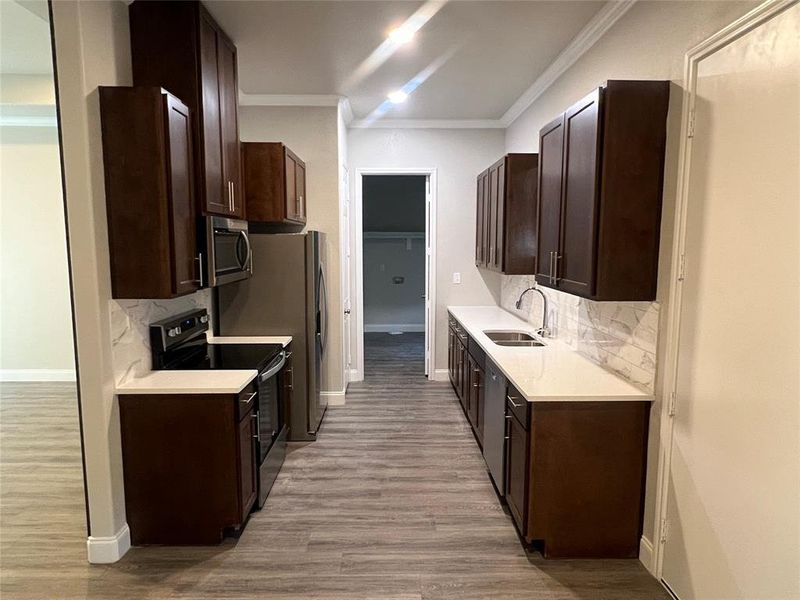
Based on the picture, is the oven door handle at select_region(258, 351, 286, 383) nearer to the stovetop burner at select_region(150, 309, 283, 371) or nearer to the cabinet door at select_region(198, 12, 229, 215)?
the stovetop burner at select_region(150, 309, 283, 371)

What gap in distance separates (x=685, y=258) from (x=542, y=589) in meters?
1.63

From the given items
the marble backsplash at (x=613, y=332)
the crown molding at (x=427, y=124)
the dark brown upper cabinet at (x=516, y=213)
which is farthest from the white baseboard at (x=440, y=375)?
the crown molding at (x=427, y=124)

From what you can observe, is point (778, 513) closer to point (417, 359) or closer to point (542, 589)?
point (542, 589)

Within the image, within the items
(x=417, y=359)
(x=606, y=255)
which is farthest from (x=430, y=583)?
(x=417, y=359)

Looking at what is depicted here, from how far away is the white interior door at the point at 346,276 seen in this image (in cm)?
494

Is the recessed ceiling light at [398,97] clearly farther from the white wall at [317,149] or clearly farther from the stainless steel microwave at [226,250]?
the stainless steel microwave at [226,250]

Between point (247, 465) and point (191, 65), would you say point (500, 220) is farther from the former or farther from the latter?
point (247, 465)

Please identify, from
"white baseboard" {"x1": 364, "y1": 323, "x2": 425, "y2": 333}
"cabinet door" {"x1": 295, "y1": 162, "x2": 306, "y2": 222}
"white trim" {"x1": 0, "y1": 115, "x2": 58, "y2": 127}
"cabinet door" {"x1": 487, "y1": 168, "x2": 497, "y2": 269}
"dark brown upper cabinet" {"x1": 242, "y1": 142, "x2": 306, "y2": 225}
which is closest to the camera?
"dark brown upper cabinet" {"x1": 242, "y1": 142, "x2": 306, "y2": 225}

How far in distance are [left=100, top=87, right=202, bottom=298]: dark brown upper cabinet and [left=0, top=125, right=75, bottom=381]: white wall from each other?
375cm

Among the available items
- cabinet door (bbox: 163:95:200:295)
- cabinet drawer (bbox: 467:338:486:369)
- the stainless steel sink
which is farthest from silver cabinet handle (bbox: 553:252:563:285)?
cabinet door (bbox: 163:95:200:295)

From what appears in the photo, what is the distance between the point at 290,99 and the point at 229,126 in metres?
1.56

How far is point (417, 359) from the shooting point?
6773mm

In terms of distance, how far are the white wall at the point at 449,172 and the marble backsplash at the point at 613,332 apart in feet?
5.19

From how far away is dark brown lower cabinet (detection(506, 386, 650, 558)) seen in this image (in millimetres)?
2312
